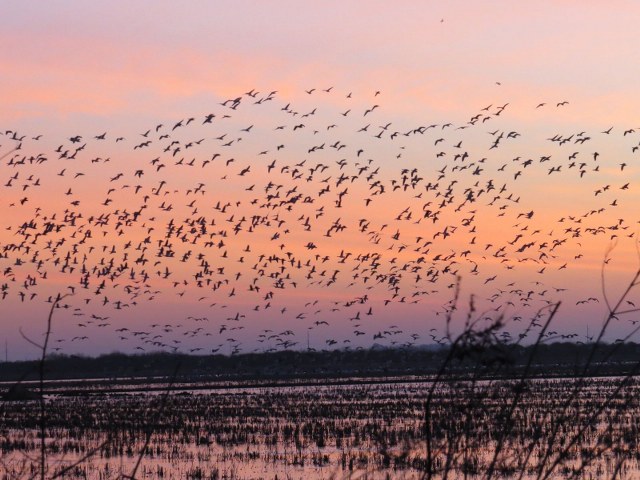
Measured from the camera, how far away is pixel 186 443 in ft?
77.0

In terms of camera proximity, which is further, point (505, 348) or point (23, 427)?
point (23, 427)

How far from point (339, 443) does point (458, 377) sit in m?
19.2

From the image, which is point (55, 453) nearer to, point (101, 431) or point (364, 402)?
point (101, 431)

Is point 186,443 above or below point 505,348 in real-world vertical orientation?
below

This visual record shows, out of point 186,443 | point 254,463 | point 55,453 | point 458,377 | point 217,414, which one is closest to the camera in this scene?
point 458,377

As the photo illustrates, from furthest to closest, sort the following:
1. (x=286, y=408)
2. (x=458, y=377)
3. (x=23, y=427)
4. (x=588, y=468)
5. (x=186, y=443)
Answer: (x=286, y=408), (x=23, y=427), (x=186, y=443), (x=588, y=468), (x=458, y=377)

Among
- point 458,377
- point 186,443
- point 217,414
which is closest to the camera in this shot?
point 458,377

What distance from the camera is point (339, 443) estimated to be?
2209cm

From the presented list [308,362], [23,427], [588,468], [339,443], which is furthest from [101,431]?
[308,362]

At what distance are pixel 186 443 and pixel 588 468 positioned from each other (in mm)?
10251

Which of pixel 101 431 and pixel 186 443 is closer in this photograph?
pixel 186 443

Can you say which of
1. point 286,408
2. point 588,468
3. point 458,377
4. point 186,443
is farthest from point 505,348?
point 286,408

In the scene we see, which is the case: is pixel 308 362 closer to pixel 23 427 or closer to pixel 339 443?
pixel 23 427

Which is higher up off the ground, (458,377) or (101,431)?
(458,377)
